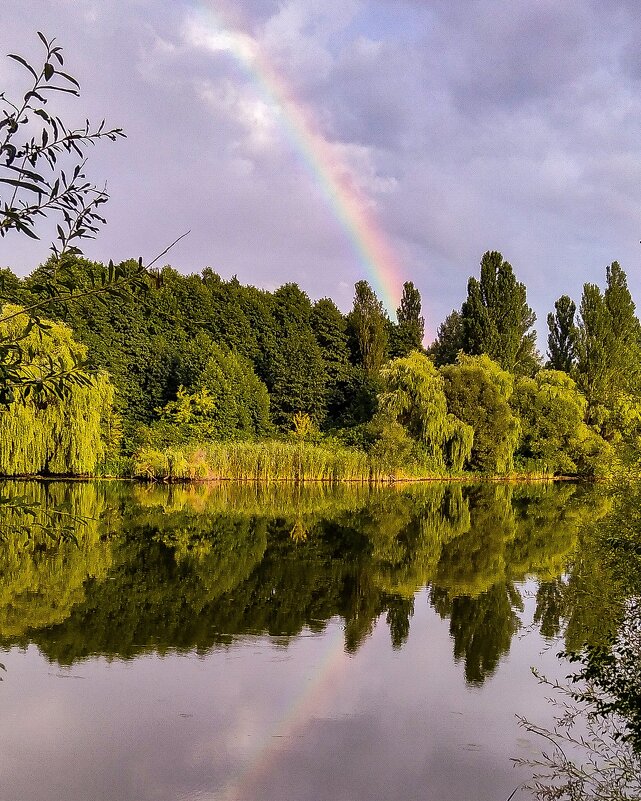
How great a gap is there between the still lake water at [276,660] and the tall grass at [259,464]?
45.5ft

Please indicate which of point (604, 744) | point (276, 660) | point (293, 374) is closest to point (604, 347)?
point (293, 374)

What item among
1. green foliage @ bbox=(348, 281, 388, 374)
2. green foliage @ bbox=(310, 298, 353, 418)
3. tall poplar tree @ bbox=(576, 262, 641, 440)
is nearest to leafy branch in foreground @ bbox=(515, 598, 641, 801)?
tall poplar tree @ bbox=(576, 262, 641, 440)

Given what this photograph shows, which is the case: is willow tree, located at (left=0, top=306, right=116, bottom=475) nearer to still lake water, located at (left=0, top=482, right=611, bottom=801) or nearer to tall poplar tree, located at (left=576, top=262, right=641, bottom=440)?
still lake water, located at (left=0, top=482, right=611, bottom=801)

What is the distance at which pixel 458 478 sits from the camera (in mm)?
35125

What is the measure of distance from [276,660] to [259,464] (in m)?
22.8

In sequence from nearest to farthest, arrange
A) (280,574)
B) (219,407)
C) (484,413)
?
(280,574), (484,413), (219,407)

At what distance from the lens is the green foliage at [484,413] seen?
35625mm

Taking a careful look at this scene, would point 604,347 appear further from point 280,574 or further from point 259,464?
point 280,574

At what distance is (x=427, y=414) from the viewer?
33.6 meters

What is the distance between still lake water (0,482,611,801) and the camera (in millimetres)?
5508

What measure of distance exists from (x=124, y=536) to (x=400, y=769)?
10.7 m

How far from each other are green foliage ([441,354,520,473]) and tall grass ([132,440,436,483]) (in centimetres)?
414

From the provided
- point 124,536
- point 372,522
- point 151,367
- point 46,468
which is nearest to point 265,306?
point 151,367

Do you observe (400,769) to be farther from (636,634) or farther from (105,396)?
(105,396)
